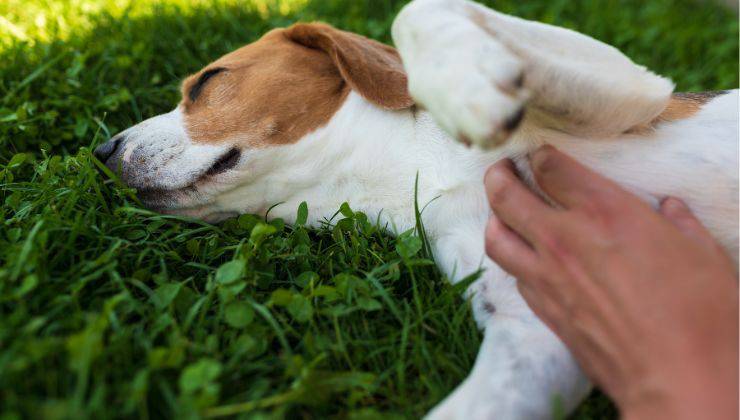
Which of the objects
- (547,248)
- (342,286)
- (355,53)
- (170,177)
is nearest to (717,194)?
(547,248)

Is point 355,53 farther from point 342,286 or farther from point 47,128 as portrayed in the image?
point 47,128

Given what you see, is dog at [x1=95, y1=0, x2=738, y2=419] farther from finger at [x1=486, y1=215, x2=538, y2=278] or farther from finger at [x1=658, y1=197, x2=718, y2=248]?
finger at [x1=486, y1=215, x2=538, y2=278]

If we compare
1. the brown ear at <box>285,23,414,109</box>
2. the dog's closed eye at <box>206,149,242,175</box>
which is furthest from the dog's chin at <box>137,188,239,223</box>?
the brown ear at <box>285,23,414,109</box>

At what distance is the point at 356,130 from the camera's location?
2.78 meters

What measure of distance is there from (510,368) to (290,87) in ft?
5.15

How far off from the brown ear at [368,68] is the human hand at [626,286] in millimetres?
692

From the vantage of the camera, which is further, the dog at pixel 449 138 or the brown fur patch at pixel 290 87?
the brown fur patch at pixel 290 87

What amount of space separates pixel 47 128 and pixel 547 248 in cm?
275

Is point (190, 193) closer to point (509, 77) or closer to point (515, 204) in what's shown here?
point (515, 204)

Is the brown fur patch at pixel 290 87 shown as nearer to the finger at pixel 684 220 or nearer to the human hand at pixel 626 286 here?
the human hand at pixel 626 286

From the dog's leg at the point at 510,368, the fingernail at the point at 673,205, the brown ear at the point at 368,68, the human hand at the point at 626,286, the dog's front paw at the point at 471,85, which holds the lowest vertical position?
the dog's leg at the point at 510,368

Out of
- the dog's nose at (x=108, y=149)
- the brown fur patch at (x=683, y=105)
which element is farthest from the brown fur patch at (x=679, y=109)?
the dog's nose at (x=108, y=149)

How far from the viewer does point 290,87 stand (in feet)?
9.48

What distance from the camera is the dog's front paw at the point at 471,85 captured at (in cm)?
172
